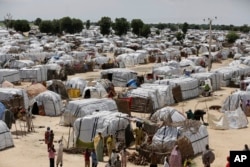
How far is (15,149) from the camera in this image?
19.3m

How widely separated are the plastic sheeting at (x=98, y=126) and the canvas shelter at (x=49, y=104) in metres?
7.07

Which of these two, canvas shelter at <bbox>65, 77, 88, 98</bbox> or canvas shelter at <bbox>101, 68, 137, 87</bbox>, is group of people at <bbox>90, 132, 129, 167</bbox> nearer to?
canvas shelter at <bbox>65, 77, 88, 98</bbox>

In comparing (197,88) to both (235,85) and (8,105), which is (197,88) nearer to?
(235,85)

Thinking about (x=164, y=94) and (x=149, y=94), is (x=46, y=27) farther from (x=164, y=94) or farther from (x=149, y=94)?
(x=149, y=94)

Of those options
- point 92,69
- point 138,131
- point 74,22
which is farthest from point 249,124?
point 74,22

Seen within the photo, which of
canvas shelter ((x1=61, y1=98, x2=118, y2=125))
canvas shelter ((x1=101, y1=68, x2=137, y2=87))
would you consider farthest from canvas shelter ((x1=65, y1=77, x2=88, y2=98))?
canvas shelter ((x1=61, y1=98, x2=118, y2=125))

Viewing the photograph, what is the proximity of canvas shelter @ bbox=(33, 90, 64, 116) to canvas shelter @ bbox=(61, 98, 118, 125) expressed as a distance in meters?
2.50

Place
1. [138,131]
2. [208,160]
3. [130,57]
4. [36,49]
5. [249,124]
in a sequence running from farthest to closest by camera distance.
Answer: [36,49] < [130,57] < [249,124] < [138,131] < [208,160]

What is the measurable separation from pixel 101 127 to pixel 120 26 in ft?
304

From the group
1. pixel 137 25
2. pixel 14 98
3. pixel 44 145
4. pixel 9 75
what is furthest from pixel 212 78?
pixel 137 25

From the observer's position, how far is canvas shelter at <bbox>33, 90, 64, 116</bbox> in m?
26.4

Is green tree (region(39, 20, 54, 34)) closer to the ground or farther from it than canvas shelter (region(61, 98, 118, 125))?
farther from it

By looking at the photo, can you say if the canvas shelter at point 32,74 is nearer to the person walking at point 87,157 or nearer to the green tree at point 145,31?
the person walking at point 87,157

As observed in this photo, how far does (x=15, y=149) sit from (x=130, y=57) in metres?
36.9
